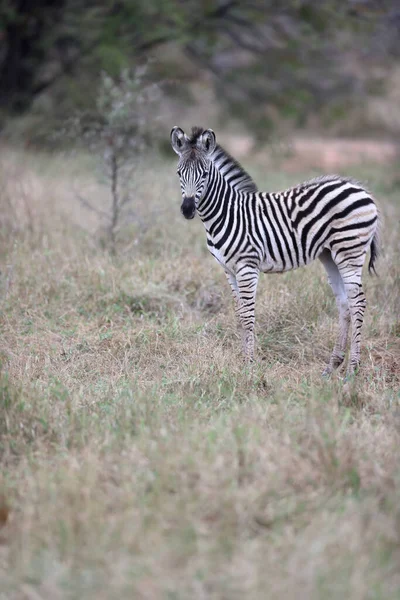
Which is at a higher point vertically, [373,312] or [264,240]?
[264,240]

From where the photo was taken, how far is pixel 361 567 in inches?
134

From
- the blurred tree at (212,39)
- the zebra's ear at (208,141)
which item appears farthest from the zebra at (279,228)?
the blurred tree at (212,39)

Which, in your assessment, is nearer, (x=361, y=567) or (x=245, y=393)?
(x=361, y=567)

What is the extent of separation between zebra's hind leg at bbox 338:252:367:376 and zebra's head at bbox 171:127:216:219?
4.54ft

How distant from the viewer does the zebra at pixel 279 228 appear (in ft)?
20.8

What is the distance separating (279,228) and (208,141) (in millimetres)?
973

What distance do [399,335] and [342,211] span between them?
145 centimetres

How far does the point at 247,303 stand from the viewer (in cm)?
655

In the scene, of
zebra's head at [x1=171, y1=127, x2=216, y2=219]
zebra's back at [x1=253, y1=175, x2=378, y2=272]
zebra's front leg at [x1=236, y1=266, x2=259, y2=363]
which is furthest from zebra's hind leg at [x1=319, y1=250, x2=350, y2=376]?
zebra's head at [x1=171, y1=127, x2=216, y2=219]

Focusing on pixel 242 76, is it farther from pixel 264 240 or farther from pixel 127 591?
pixel 127 591

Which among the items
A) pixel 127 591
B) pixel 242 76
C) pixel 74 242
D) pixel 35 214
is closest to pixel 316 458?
pixel 127 591

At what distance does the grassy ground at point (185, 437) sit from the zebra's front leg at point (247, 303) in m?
0.18

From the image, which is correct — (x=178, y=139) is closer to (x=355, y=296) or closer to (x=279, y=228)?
(x=279, y=228)

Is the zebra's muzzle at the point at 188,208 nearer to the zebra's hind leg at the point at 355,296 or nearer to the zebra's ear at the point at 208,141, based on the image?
the zebra's ear at the point at 208,141
